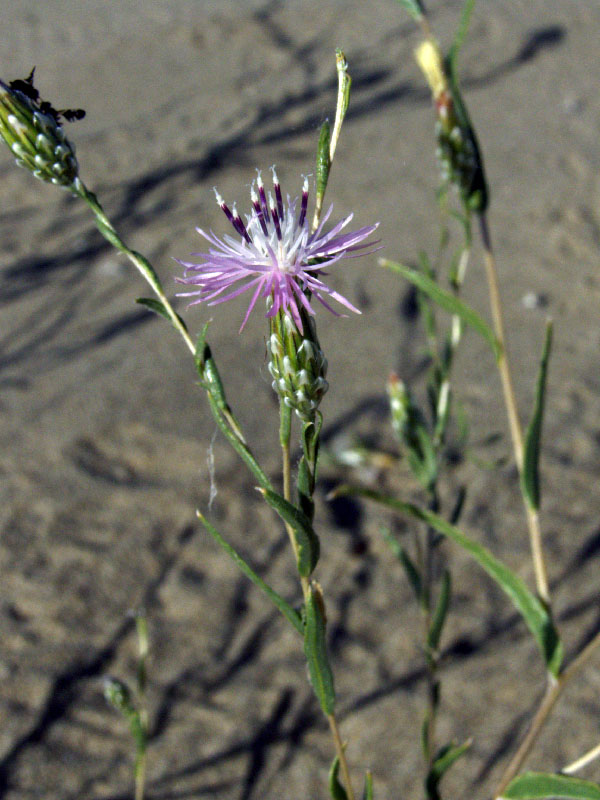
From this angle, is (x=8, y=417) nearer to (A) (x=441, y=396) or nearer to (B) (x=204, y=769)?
(B) (x=204, y=769)

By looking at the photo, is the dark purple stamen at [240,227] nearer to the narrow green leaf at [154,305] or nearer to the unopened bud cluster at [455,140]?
the narrow green leaf at [154,305]

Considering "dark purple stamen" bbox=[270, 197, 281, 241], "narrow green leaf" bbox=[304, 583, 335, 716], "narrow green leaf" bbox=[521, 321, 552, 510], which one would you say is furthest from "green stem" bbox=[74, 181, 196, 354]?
"narrow green leaf" bbox=[521, 321, 552, 510]

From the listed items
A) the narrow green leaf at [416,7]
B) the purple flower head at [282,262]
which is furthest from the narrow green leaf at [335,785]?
the narrow green leaf at [416,7]

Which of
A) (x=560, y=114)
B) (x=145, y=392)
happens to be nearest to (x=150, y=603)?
(x=145, y=392)

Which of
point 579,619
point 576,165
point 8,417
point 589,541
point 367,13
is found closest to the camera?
point 579,619

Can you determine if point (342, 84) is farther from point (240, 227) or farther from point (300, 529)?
point (300, 529)

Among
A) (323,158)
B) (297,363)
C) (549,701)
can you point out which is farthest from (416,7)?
(549,701)

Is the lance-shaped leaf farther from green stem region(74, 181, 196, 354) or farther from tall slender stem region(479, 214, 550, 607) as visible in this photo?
tall slender stem region(479, 214, 550, 607)
